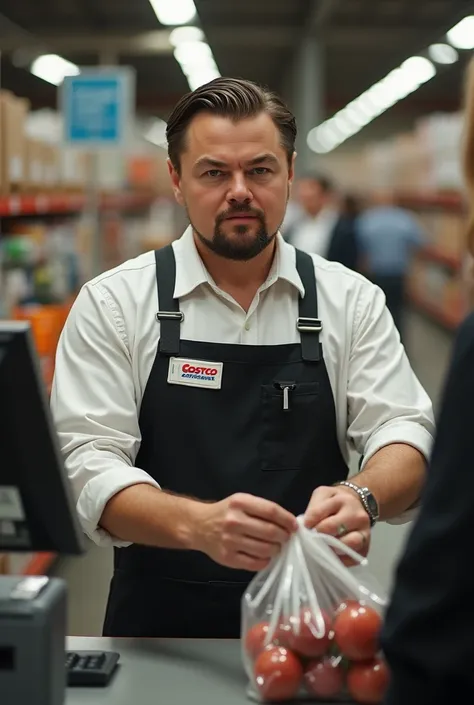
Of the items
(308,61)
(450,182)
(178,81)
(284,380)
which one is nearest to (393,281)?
(450,182)

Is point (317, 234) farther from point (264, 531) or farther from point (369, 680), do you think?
point (369, 680)

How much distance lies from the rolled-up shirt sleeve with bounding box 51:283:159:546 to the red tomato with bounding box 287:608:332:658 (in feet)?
1.66

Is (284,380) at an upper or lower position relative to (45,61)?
lower

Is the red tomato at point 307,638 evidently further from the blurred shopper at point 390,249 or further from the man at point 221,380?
the blurred shopper at point 390,249

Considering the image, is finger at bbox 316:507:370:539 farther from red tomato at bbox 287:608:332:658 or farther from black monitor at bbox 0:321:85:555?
black monitor at bbox 0:321:85:555

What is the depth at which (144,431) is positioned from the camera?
2102mm

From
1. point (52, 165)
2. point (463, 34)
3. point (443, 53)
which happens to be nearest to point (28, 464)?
point (52, 165)

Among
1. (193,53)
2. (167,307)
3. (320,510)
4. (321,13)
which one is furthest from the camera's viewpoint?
(193,53)

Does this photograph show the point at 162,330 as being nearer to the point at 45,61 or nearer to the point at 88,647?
the point at 88,647

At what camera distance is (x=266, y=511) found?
156 centimetres

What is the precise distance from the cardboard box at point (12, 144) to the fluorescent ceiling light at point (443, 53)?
12.2m

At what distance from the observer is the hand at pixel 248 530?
1.57 meters

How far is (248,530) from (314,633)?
0.72ft

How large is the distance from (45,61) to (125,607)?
16592 millimetres
